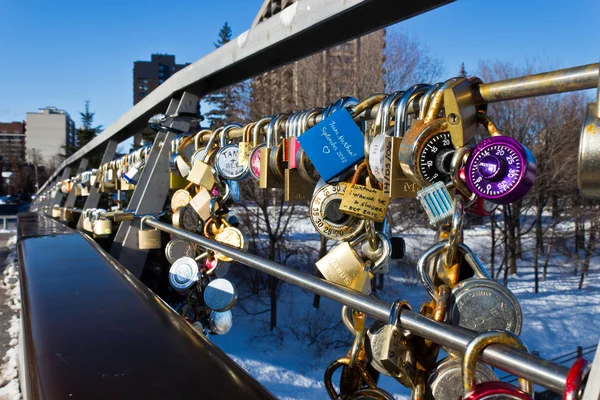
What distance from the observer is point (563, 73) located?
0.65 m

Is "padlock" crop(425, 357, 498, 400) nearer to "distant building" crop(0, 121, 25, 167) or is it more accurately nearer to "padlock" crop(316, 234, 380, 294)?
"padlock" crop(316, 234, 380, 294)

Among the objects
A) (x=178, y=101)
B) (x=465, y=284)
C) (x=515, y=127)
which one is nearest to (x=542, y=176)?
(x=515, y=127)

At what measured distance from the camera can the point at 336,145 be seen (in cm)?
107

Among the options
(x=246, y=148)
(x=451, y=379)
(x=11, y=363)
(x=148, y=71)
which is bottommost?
(x=11, y=363)

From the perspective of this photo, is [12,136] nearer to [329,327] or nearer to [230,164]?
[329,327]

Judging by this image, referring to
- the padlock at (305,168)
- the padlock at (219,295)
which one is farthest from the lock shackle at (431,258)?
the padlock at (219,295)

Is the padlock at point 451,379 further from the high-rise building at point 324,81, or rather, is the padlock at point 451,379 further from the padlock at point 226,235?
→ the high-rise building at point 324,81

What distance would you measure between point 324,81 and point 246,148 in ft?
46.3

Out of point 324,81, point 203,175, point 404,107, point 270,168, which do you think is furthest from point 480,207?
point 324,81

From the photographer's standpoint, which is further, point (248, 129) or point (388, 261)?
point (248, 129)

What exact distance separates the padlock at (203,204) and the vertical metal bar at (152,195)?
22.4 inches

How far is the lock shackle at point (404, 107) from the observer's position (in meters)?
0.94

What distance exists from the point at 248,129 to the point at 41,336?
97 cm

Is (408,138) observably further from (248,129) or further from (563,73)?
(248,129)
